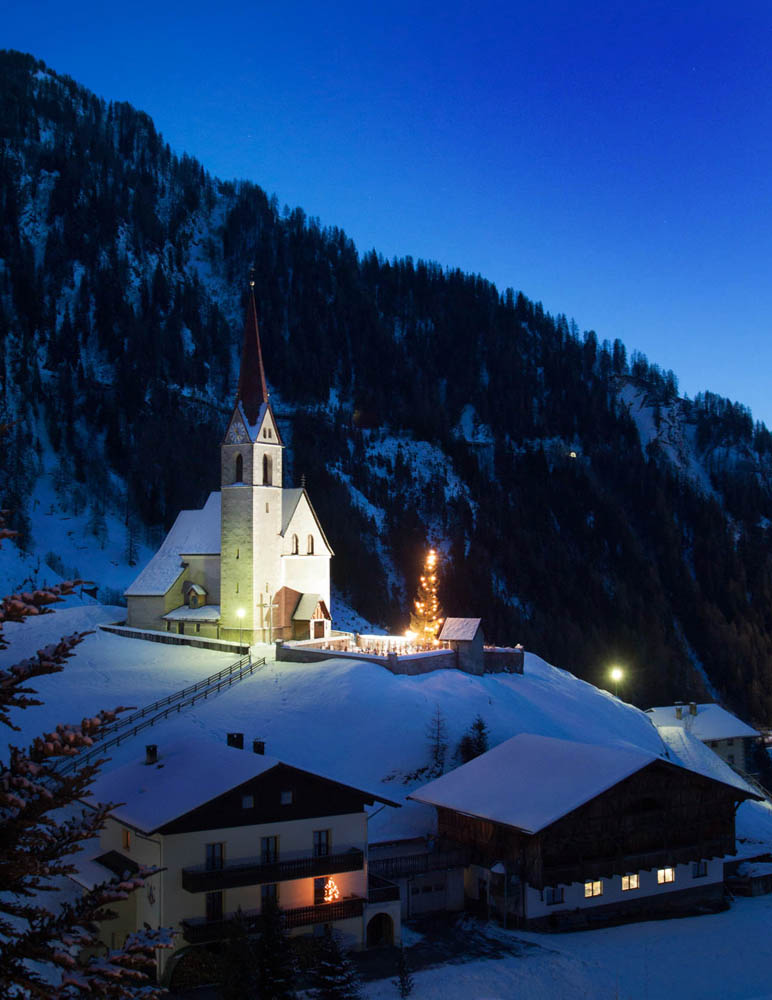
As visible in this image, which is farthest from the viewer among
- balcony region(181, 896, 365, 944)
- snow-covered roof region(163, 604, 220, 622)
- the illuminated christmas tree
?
snow-covered roof region(163, 604, 220, 622)

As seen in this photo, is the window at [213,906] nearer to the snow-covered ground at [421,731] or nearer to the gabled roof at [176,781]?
the gabled roof at [176,781]

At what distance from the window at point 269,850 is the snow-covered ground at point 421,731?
520cm

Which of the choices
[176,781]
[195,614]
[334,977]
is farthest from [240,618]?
[334,977]

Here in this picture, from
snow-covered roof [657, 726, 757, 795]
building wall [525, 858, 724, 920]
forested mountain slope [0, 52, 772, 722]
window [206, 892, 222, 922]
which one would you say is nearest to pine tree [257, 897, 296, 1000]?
window [206, 892, 222, 922]

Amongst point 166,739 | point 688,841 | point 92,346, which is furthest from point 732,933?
point 92,346

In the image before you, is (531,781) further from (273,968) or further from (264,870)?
(273,968)

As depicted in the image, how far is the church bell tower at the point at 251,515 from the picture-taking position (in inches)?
2448

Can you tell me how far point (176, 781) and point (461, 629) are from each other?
2659cm

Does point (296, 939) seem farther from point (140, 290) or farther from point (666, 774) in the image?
point (140, 290)

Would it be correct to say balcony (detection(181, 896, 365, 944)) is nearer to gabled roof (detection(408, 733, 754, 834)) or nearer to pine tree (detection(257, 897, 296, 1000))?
pine tree (detection(257, 897, 296, 1000))

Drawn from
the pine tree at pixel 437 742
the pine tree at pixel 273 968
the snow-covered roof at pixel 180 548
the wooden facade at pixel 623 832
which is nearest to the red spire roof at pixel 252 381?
the snow-covered roof at pixel 180 548

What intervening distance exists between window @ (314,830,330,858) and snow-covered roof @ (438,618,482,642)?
24.1 meters

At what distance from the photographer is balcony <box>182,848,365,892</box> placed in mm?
29250

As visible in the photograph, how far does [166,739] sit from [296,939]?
50.5ft
